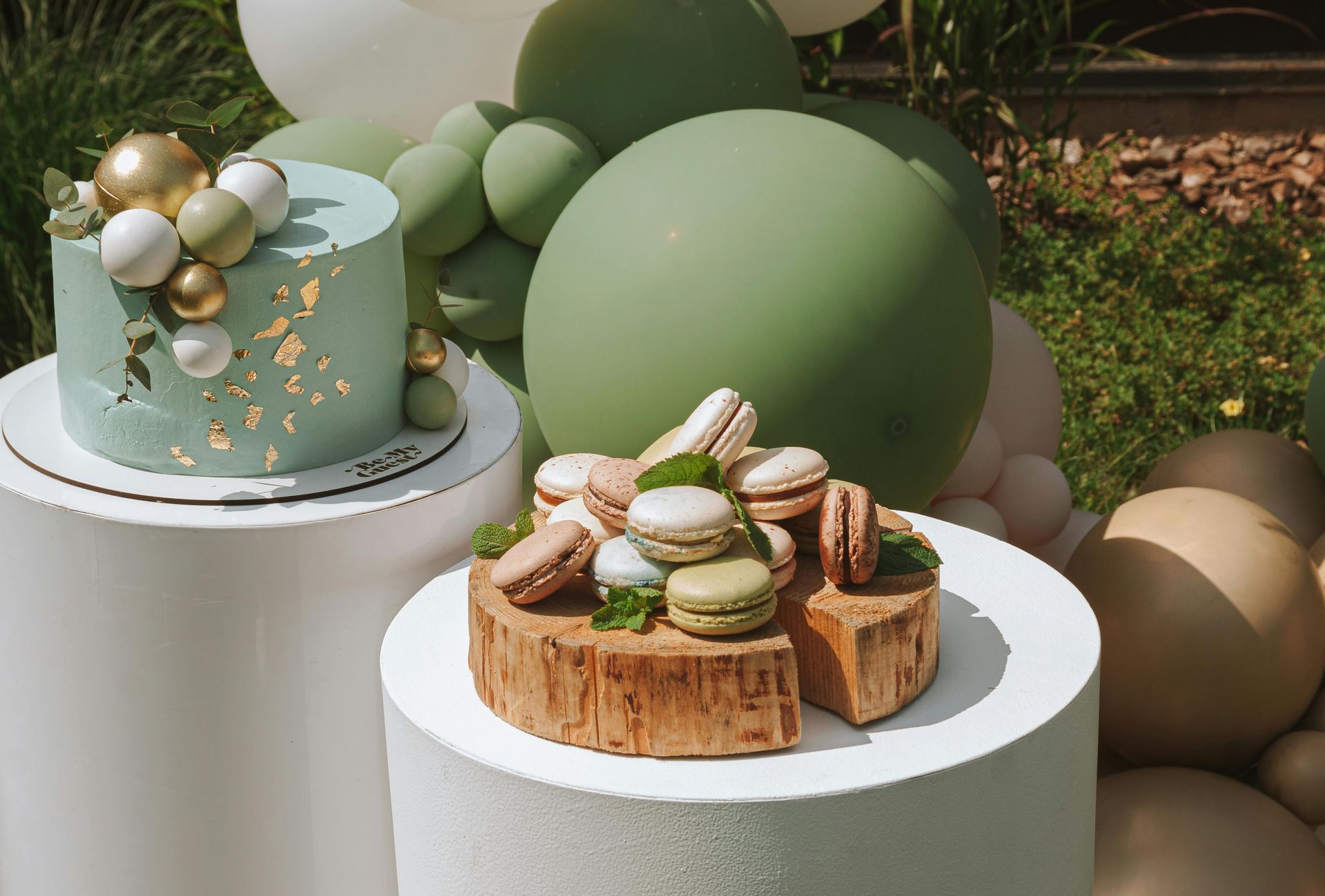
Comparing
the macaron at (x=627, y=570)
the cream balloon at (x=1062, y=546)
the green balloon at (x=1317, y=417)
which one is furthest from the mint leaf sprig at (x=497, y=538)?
the green balloon at (x=1317, y=417)

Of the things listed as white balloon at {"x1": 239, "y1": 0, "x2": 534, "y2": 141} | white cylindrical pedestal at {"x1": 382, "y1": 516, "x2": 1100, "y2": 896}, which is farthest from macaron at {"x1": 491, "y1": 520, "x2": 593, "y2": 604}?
white balloon at {"x1": 239, "y1": 0, "x2": 534, "y2": 141}

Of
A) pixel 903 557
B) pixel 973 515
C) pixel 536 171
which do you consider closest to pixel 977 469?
pixel 973 515

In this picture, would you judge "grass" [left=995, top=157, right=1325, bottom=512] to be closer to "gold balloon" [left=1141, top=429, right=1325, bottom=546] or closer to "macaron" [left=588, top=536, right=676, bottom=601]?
"gold balloon" [left=1141, top=429, right=1325, bottom=546]

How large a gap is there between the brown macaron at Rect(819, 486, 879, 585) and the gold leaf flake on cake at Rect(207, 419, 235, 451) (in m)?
0.75

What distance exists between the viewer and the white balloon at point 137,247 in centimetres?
147

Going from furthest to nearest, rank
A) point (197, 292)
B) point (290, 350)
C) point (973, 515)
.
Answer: point (973, 515) → point (290, 350) → point (197, 292)

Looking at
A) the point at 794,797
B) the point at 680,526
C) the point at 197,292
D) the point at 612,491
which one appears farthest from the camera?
the point at 197,292

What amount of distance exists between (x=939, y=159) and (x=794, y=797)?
1534 millimetres

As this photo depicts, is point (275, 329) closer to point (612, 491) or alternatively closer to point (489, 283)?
point (612, 491)

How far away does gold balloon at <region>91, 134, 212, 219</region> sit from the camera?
1.55m

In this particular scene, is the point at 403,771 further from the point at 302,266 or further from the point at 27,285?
the point at 27,285

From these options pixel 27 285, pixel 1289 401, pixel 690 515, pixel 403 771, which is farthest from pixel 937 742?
pixel 27 285

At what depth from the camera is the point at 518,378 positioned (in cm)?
231

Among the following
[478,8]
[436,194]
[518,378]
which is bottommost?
[518,378]
